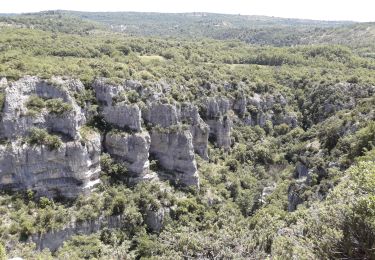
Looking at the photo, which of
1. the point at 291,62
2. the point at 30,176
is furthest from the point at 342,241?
the point at 291,62

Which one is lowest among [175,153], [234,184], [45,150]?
[234,184]

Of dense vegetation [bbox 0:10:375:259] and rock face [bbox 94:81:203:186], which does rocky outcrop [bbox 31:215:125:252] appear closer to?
dense vegetation [bbox 0:10:375:259]

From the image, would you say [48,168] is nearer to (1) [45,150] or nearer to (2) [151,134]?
(1) [45,150]

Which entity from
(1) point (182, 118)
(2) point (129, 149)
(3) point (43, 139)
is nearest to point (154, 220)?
(2) point (129, 149)

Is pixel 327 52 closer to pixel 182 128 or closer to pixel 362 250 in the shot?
pixel 182 128

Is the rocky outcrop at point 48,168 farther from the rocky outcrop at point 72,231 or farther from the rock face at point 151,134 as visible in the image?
the rock face at point 151,134

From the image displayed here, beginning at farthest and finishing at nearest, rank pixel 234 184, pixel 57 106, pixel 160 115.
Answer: pixel 234 184
pixel 160 115
pixel 57 106

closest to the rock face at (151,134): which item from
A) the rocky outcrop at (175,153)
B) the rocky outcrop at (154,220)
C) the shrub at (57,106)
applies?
the rocky outcrop at (175,153)
